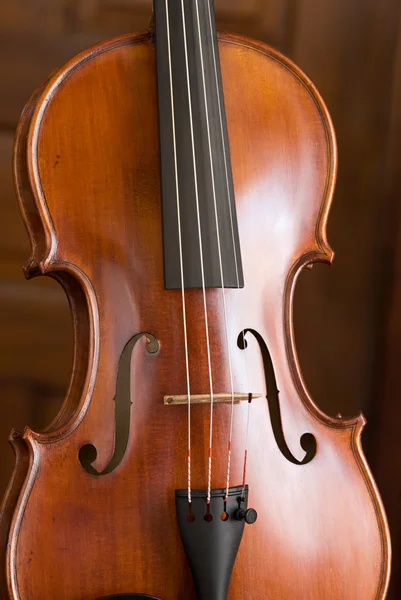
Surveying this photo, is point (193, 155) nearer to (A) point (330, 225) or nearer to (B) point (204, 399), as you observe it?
(B) point (204, 399)

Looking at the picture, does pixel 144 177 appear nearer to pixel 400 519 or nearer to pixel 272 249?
pixel 272 249

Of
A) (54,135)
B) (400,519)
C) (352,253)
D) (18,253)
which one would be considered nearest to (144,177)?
(54,135)

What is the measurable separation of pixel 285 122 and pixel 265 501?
0.59 metres

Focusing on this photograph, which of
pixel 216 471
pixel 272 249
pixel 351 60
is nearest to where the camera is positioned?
pixel 216 471

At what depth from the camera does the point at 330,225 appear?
1792 mm

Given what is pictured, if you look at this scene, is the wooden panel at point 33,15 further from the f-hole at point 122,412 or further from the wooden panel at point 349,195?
the f-hole at point 122,412

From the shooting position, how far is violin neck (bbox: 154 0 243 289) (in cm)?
114

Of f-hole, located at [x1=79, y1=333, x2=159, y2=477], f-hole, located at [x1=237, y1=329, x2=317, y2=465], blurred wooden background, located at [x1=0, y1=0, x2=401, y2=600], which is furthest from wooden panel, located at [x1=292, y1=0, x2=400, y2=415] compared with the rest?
f-hole, located at [x1=79, y1=333, x2=159, y2=477]

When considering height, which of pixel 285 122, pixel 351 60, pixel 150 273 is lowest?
pixel 150 273

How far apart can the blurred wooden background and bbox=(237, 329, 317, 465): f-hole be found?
0.54 m

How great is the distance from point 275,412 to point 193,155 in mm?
388

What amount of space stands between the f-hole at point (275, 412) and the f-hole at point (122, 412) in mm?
152

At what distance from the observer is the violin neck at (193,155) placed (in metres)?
1.14

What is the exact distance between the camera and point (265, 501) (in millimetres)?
1104
